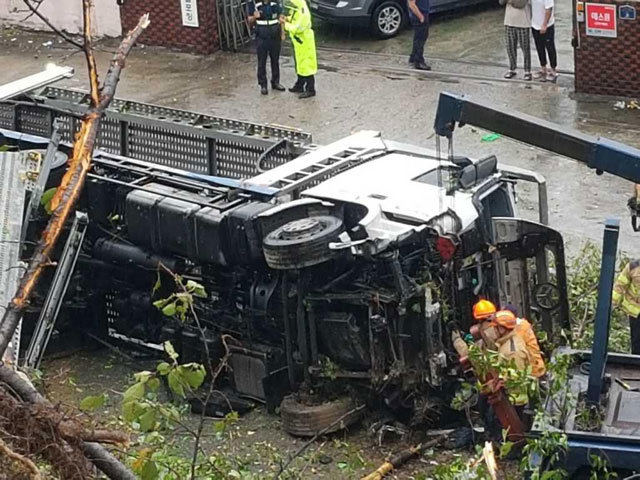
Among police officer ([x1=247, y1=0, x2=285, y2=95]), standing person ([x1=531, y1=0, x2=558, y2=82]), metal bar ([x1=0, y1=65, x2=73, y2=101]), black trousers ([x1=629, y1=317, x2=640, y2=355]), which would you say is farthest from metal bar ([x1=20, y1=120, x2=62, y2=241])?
standing person ([x1=531, y1=0, x2=558, y2=82])

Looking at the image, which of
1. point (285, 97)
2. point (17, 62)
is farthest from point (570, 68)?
point (17, 62)

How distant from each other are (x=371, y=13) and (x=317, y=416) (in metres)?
10.0

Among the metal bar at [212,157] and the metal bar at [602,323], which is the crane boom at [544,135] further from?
the metal bar at [212,157]

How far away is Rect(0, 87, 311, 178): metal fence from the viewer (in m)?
10.6

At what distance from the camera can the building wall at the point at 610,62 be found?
14961 mm

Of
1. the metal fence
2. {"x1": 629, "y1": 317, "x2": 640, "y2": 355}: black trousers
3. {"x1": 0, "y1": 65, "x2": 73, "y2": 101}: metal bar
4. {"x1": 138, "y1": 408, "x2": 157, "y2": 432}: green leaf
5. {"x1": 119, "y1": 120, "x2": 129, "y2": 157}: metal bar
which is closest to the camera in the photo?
{"x1": 138, "y1": 408, "x2": 157, "y2": 432}: green leaf

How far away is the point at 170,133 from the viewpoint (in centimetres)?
1112

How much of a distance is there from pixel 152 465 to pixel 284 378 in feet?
13.3

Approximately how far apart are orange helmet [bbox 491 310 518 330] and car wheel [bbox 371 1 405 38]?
10.2 metres

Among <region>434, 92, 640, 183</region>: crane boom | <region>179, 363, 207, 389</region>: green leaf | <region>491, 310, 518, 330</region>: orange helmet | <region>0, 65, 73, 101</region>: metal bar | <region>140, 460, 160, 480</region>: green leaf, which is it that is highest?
<region>434, 92, 640, 183</region>: crane boom

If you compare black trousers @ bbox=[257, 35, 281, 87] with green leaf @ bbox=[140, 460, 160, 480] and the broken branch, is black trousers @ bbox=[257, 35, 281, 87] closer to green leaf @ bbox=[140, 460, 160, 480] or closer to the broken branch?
green leaf @ bbox=[140, 460, 160, 480]

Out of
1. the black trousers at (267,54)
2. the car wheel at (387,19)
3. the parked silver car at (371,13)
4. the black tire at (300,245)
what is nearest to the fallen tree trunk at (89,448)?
the black tire at (300,245)

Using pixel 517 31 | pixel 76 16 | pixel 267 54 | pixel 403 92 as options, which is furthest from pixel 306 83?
pixel 76 16

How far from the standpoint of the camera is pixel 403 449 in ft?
28.2
